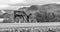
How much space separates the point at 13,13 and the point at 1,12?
0.88 feet

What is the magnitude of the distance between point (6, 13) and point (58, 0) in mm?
Answer: 1188

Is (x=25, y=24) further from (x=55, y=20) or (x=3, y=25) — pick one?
(x=55, y=20)

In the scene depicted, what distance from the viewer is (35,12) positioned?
2.31 metres

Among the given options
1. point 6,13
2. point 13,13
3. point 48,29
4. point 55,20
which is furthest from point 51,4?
point 6,13

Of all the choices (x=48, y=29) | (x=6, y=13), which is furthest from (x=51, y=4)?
(x=6, y=13)

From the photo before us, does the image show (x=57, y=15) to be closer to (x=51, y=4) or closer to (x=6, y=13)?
(x=51, y=4)

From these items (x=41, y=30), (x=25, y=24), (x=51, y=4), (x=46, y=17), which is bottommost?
(x=41, y=30)

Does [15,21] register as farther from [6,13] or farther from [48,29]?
[48,29]

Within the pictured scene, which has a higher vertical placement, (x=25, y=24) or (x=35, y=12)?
(x=35, y=12)

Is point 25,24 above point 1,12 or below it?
below

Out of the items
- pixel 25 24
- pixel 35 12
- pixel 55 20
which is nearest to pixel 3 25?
pixel 25 24

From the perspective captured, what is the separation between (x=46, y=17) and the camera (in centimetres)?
230

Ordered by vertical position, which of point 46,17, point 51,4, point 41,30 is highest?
point 51,4

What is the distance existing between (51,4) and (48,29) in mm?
558
